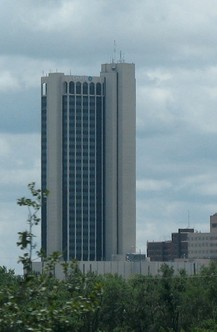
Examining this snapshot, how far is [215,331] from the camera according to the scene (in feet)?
Answer: 241

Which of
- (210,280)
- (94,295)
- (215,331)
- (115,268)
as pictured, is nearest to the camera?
(94,295)

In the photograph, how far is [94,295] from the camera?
59.1 feet

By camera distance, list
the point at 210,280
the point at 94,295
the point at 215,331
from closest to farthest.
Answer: the point at 94,295
the point at 215,331
the point at 210,280

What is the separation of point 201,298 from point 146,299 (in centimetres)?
442

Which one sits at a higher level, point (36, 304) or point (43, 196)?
point (43, 196)

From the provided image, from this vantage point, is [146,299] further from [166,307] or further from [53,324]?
[53,324]

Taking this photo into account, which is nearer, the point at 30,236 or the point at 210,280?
the point at 30,236

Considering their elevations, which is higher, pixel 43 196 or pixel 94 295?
pixel 43 196

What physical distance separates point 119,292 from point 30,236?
313ft

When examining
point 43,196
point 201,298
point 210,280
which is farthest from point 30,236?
point 210,280

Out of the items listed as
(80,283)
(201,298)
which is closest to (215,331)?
(201,298)

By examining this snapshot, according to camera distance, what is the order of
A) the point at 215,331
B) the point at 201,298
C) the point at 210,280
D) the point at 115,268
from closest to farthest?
the point at 215,331 < the point at 201,298 < the point at 210,280 < the point at 115,268

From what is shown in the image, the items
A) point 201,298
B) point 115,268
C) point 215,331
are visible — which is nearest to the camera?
point 215,331

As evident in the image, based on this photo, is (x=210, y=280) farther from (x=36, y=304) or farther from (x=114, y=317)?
(x=36, y=304)
